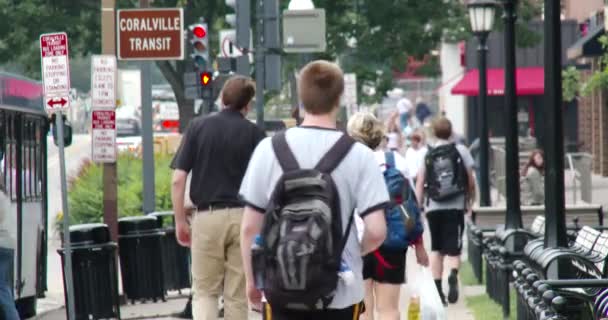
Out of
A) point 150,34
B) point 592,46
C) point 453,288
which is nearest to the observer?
point 453,288

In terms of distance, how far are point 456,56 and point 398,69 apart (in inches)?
1068

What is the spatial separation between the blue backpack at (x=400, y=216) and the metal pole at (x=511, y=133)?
589cm

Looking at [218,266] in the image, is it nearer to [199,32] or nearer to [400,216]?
[400,216]

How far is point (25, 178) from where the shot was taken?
52.3 feet

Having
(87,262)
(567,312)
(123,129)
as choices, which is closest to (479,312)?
(87,262)

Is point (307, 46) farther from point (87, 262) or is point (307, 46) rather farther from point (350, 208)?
point (350, 208)

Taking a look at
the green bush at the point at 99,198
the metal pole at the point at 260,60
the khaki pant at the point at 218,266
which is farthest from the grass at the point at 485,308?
the green bush at the point at 99,198

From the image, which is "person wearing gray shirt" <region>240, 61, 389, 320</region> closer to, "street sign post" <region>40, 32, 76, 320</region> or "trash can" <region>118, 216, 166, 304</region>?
"street sign post" <region>40, 32, 76, 320</region>

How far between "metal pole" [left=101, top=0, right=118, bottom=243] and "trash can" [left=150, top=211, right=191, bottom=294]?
48cm

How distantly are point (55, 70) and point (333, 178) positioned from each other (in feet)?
27.7

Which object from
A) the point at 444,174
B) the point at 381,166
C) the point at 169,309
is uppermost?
the point at 381,166

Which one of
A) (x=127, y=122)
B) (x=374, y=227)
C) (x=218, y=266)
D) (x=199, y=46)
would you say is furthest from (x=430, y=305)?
(x=127, y=122)

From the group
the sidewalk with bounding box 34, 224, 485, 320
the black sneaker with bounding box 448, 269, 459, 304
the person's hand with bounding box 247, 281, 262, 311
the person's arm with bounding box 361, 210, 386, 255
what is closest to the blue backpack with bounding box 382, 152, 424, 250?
the sidewalk with bounding box 34, 224, 485, 320

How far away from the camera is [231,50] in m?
25.5
